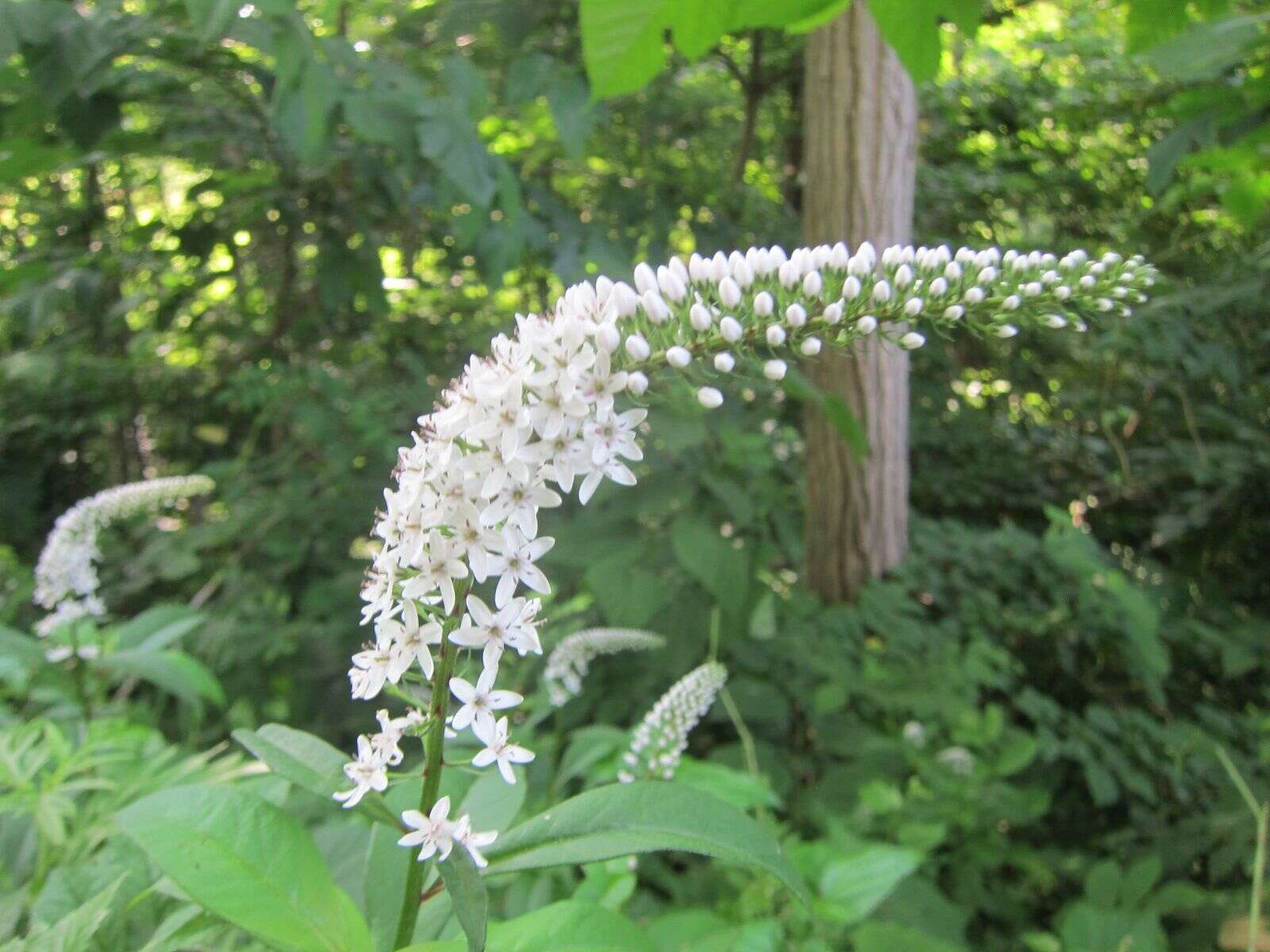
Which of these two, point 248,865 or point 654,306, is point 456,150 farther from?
point 248,865

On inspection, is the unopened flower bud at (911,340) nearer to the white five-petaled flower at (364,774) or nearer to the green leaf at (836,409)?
the white five-petaled flower at (364,774)

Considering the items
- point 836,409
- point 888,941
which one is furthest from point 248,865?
point 836,409

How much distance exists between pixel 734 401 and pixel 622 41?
2.17 m

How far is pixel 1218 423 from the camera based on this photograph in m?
4.75

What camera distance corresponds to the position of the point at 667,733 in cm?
174

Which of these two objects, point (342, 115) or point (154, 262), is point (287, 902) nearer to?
point (342, 115)

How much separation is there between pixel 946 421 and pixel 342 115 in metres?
3.92

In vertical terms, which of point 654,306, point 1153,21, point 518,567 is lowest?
point 518,567

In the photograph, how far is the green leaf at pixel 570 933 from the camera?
1.11 metres

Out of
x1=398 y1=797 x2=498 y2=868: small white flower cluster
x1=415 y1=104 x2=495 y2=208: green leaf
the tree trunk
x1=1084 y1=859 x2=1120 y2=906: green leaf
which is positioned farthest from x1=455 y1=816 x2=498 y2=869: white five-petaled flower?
the tree trunk

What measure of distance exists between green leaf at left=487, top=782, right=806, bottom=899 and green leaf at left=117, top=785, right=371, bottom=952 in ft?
0.69

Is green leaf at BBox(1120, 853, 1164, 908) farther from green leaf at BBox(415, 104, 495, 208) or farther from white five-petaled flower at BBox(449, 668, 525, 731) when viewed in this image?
green leaf at BBox(415, 104, 495, 208)

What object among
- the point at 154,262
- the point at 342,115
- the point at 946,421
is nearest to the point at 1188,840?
the point at 946,421

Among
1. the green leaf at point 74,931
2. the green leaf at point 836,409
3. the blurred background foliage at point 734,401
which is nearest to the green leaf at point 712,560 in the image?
the blurred background foliage at point 734,401
